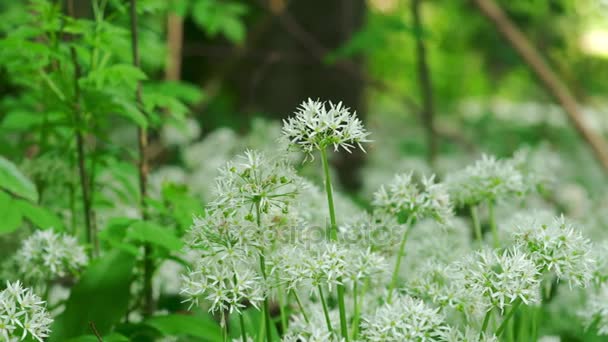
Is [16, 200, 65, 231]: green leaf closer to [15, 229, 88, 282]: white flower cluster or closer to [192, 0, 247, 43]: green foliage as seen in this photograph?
[15, 229, 88, 282]: white flower cluster

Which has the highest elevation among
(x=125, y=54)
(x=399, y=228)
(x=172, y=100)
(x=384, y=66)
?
(x=384, y=66)

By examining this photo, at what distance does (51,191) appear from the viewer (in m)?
2.67

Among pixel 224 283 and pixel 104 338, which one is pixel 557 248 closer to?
pixel 224 283

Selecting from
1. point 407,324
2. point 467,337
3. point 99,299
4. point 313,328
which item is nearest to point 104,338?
point 99,299

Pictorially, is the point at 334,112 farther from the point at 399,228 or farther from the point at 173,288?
the point at 173,288

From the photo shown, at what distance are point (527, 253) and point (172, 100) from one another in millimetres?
1299

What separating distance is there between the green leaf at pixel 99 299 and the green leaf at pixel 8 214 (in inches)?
9.9

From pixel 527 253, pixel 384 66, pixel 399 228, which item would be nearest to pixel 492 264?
pixel 527 253

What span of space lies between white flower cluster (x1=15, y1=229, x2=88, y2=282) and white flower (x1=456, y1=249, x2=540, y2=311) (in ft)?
3.84

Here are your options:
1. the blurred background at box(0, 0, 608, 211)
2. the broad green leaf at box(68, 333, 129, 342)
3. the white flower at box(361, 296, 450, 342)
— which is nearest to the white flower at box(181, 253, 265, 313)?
the white flower at box(361, 296, 450, 342)

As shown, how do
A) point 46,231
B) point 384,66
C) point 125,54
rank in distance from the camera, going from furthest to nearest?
1. point 384,66
2. point 125,54
3. point 46,231

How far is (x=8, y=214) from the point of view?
1.95 meters

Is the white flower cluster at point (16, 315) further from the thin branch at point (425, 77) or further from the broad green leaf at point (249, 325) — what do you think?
the thin branch at point (425, 77)

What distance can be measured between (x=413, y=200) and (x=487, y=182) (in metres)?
Result: 0.42
